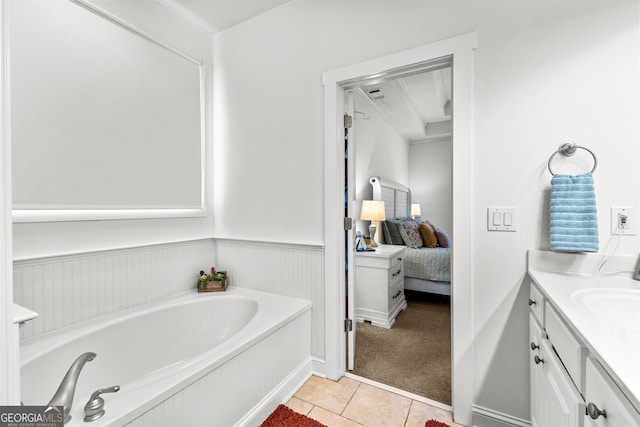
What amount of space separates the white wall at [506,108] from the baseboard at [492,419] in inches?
1.2

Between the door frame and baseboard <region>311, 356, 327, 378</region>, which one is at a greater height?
the door frame

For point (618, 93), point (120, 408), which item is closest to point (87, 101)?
point (120, 408)

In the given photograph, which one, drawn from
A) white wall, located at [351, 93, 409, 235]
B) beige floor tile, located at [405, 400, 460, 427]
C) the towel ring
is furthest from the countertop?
white wall, located at [351, 93, 409, 235]

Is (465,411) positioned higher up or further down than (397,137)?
further down

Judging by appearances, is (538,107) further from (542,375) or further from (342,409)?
(342,409)

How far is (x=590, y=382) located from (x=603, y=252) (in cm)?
82

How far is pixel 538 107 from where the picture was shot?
135 centimetres

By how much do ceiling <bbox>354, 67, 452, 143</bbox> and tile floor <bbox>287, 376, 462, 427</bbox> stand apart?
7.61 feet

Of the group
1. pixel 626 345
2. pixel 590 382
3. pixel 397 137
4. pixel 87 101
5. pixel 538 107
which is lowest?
pixel 590 382

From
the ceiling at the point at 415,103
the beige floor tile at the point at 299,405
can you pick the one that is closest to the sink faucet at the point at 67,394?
the beige floor tile at the point at 299,405

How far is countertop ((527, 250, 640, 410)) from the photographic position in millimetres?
552

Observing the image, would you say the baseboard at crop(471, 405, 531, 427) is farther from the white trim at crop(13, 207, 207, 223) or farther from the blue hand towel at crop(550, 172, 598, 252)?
the white trim at crop(13, 207, 207, 223)

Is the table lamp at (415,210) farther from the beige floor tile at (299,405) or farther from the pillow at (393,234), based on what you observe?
the beige floor tile at (299,405)

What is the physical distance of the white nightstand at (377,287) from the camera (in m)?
2.72
